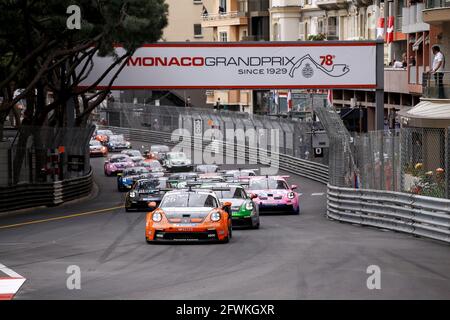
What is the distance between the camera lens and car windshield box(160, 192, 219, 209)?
23703 mm

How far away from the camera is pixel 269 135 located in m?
67.4

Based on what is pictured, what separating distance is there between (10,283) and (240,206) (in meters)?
12.7

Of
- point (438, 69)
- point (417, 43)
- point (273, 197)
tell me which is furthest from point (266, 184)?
point (417, 43)

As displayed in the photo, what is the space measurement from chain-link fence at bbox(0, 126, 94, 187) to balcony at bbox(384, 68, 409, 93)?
15766 millimetres

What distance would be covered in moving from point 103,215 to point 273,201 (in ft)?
16.9

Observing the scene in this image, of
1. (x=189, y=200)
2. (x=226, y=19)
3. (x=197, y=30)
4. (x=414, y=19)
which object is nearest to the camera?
(x=189, y=200)

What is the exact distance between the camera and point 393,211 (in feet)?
89.2

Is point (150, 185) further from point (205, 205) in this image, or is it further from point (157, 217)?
point (157, 217)

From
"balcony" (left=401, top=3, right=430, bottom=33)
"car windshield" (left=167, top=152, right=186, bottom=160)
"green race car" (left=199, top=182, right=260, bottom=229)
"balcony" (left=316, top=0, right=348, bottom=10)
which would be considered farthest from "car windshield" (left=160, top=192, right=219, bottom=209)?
"balcony" (left=316, top=0, right=348, bottom=10)

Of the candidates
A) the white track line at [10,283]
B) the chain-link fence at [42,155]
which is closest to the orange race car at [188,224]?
the white track line at [10,283]

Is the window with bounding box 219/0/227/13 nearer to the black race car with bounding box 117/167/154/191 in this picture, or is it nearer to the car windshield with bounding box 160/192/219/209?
the black race car with bounding box 117/167/154/191

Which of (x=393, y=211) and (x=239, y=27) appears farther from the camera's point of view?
(x=239, y=27)

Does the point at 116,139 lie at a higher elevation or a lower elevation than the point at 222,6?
lower
